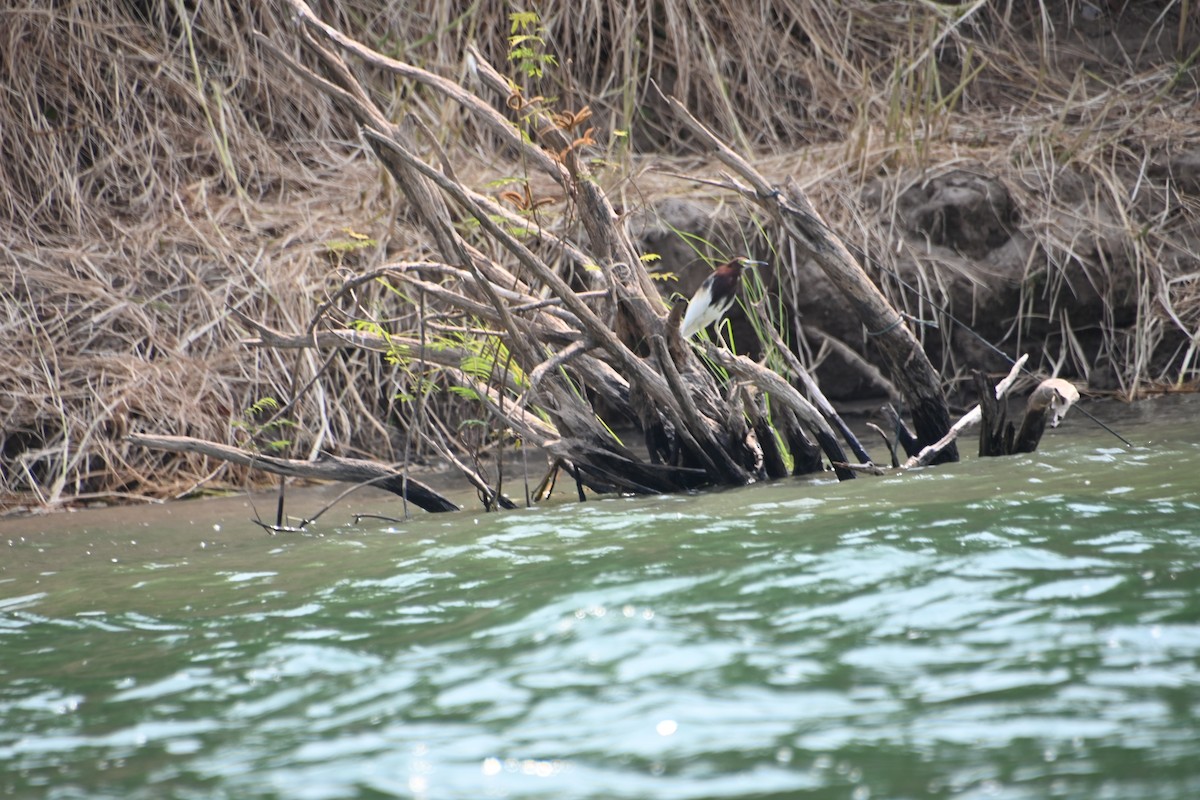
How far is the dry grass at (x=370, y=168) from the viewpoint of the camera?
5.53 m

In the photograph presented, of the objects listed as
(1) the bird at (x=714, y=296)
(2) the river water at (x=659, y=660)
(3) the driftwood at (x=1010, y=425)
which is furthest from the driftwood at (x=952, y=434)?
(1) the bird at (x=714, y=296)

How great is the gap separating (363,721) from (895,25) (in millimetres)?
7403

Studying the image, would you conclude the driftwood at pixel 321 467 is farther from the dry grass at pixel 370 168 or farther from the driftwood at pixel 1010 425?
the driftwood at pixel 1010 425

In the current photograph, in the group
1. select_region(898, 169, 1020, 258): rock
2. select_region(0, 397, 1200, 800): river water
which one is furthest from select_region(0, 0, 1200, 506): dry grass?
select_region(0, 397, 1200, 800): river water

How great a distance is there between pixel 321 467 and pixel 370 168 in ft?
12.3

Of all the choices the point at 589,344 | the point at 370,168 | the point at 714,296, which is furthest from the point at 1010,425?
the point at 370,168

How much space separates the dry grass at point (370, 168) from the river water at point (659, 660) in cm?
177

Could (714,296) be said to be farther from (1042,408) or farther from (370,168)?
(370,168)

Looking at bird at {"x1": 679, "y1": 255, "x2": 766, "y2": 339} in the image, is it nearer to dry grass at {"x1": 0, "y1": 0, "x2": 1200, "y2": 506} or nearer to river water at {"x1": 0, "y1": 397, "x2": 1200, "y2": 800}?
river water at {"x1": 0, "y1": 397, "x2": 1200, "y2": 800}

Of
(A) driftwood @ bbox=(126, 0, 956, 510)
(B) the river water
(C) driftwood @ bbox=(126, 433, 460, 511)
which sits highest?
(A) driftwood @ bbox=(126, 0, 956, 510)

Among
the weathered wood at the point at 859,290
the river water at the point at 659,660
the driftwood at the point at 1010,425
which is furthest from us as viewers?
the weathered wood at the point at 859,290

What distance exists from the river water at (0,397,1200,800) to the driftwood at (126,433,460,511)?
21.0 inches

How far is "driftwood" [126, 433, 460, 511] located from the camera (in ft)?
13.0

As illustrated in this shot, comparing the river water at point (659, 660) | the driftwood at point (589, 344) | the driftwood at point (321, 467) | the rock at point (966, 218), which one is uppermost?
the rock at point (966, 218)
